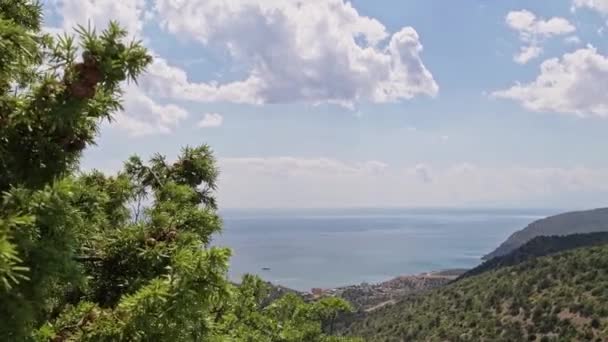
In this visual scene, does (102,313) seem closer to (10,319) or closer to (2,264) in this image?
(10,319)

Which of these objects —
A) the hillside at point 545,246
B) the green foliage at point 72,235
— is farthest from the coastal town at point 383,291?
the green foliage at point 72,235

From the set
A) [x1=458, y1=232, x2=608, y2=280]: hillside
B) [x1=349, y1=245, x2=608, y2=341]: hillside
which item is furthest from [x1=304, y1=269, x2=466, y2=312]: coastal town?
[x1=349, y1=245, x2=608, y2=341]: hillside

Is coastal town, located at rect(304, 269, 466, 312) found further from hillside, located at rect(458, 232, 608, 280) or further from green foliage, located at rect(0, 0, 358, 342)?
green foliage, located at rect(0, 0, 358, 342)

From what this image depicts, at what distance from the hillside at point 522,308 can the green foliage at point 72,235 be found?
125 feet

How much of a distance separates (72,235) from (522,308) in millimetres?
Result: 46824

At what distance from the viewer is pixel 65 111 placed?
7.05 ft

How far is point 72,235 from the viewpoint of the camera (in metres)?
2.02

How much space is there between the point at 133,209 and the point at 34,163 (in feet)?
5.88

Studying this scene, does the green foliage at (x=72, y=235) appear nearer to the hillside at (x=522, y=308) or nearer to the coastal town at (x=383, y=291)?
the hillside at (x=522, y=308)

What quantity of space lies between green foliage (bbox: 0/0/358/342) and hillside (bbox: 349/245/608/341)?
3804cm

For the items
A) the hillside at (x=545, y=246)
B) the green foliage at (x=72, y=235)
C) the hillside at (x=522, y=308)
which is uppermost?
the green foliage at (x=72, y=235)

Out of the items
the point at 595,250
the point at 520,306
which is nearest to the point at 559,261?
the point at 595,250

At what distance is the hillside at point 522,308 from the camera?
38.1m

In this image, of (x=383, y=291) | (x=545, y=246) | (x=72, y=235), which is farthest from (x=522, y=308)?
(x=383, y=291)
